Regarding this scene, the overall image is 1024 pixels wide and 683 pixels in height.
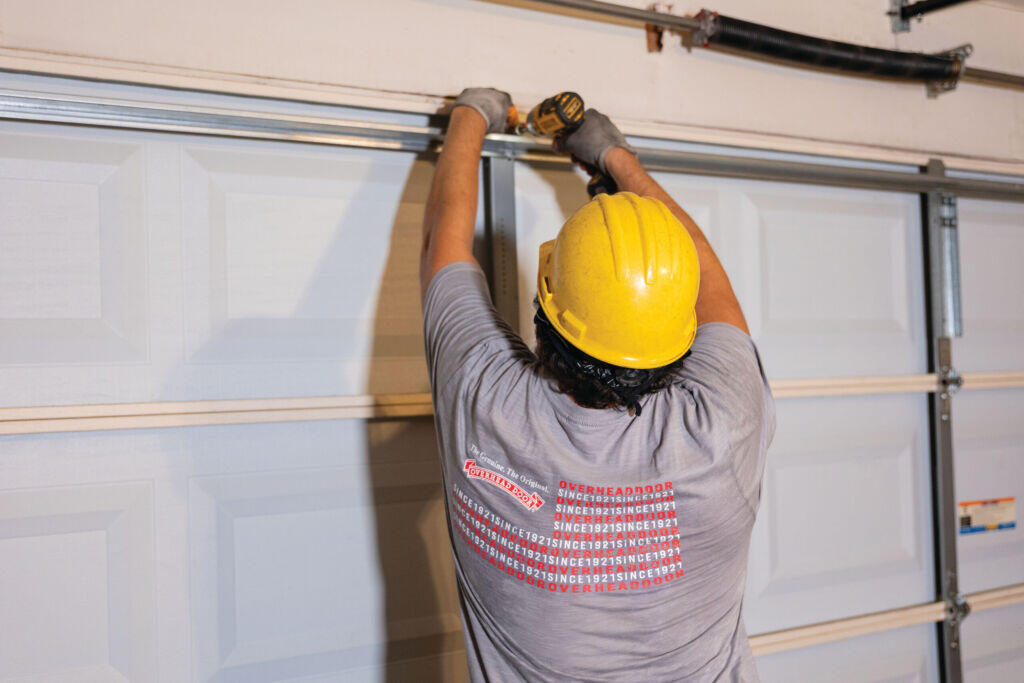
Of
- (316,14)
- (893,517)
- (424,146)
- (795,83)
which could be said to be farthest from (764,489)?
(316,14)

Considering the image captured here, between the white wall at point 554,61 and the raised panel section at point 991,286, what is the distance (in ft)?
0.65

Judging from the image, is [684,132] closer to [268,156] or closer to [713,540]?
[268,156]

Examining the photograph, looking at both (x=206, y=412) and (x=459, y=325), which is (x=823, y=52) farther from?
(x=206, y=412)

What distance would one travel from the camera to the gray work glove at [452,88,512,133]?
2.02 m

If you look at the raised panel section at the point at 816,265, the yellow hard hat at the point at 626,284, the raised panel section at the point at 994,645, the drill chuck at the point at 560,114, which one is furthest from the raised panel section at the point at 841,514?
the yellow hard hat at the point at 626,284

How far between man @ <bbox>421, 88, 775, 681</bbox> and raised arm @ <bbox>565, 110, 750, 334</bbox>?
176 millimetres

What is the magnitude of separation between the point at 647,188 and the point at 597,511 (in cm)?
91

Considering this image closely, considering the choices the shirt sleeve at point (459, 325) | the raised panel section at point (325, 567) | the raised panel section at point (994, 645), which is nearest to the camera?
the shirt sleeve at point (459, 325)

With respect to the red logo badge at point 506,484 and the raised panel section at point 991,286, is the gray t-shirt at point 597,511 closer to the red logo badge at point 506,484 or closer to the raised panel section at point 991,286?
the red logo badge at point 506,484

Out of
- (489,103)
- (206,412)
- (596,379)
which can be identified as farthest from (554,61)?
(206,412)

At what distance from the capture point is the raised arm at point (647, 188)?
5.73 ft

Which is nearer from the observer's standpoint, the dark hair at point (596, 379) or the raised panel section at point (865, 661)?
the dark hair at point (596, 379)

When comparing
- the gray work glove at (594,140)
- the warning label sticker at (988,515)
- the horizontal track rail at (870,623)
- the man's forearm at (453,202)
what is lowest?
the horizontal track rail at (870,623)

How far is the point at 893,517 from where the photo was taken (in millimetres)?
2824
